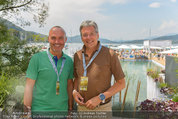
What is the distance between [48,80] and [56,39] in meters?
0.40

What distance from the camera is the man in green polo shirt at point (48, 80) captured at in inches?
60.1

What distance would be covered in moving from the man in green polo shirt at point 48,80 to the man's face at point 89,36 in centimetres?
22

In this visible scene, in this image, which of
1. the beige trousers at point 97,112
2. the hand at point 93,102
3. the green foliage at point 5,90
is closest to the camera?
the hand at point 93,102

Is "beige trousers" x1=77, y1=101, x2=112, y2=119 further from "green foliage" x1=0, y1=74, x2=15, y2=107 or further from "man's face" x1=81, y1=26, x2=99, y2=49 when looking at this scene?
"green foliage" x1=0, y1=74, x2=15, y2=107

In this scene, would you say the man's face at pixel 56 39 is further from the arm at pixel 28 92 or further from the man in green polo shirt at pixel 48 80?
the arm at pixel 28 92

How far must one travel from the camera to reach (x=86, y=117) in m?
1.64

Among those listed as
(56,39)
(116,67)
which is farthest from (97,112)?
(56,39)

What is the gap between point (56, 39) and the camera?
1578 mm

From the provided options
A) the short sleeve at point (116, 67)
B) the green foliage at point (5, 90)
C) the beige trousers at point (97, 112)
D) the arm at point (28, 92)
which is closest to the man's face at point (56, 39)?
the arm at point (28, 92)

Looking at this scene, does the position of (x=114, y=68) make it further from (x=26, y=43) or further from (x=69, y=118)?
(x=26, y=43)

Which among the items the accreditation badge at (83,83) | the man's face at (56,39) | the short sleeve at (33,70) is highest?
the man's face at (56,39)

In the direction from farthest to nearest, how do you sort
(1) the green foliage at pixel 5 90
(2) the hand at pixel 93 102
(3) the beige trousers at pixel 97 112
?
(1) the green foliage at pixel 5 90 < (3) the beige trousers at pixel 97 112 < (2) the hand at pixel 93 102

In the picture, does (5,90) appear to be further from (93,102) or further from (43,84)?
(93,102)

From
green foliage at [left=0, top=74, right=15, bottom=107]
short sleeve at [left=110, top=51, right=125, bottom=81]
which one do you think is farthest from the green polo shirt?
green foliage at [left=0, top=74, right=15, bottom=107]
